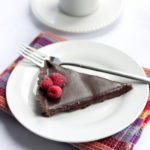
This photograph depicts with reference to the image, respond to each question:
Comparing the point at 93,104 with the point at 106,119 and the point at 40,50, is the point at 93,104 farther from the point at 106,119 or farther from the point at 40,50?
Answer: the point at 40,50

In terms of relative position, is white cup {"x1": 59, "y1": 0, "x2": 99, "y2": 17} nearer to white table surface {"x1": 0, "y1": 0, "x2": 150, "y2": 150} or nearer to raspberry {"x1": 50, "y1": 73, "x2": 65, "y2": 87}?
white table surface {"x1": 0, "y1": 0, "x2": 150, "y2": 150}

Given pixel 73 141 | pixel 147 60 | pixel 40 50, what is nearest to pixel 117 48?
pixel 147 60

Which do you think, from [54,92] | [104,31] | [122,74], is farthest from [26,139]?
[104,31]

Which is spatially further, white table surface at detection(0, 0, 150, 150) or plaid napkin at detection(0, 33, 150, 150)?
white table surface at detection(0, 0, 150, 150)

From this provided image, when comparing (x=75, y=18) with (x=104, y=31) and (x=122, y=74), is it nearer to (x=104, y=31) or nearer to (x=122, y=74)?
(x=104, y=31)

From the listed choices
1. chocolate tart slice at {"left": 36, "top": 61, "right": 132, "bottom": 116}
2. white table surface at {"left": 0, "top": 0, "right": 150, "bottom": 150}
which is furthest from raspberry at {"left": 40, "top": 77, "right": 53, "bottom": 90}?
white table surface at {"left": 0, "top": 0, "right": 150, "bottom": 150}
